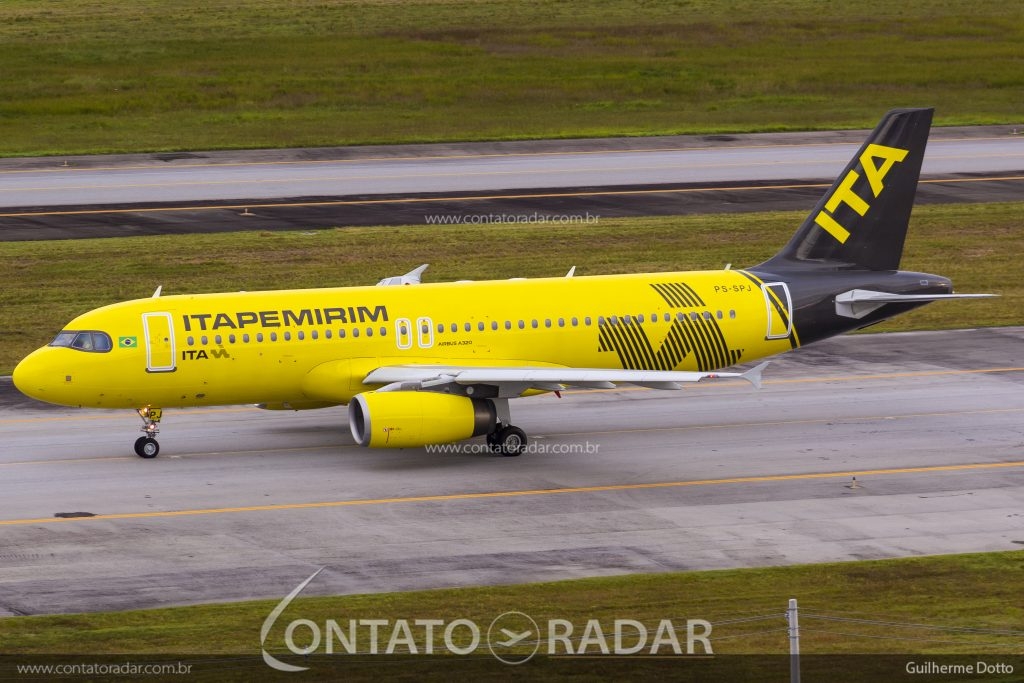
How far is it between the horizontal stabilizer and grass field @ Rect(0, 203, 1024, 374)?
35.6ft

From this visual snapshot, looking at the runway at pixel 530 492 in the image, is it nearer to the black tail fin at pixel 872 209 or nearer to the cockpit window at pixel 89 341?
the cockpit window at pixel 89 341

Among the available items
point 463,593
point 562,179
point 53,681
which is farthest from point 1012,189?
point 53,681

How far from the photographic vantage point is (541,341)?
1553 inches

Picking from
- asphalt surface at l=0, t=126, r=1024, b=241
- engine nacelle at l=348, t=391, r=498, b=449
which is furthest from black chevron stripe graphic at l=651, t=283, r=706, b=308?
asphalt surface at l=0, t=126, r=1024, b=241

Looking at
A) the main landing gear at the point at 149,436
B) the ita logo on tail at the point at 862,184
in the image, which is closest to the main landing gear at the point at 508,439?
the main landing gear at the point at 149,436

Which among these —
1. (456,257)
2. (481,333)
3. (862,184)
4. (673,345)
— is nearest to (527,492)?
(481,333)

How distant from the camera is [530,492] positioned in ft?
117

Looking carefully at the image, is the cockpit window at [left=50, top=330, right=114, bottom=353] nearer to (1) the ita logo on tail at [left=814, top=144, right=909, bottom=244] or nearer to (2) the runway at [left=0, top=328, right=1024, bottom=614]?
(2) the runway at [left=0, top=328, right=1024, bottom=614]

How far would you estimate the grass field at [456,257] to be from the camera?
5453 centimetres

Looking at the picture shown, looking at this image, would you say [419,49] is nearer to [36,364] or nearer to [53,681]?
[36,364]

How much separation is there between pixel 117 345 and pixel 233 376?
273 centimetres

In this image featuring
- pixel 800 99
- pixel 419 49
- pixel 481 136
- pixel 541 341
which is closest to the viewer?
pixel 541 341

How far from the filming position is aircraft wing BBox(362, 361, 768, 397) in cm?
3559

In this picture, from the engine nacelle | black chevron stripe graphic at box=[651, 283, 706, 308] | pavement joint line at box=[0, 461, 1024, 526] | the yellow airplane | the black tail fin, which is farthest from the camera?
the black tail fin
